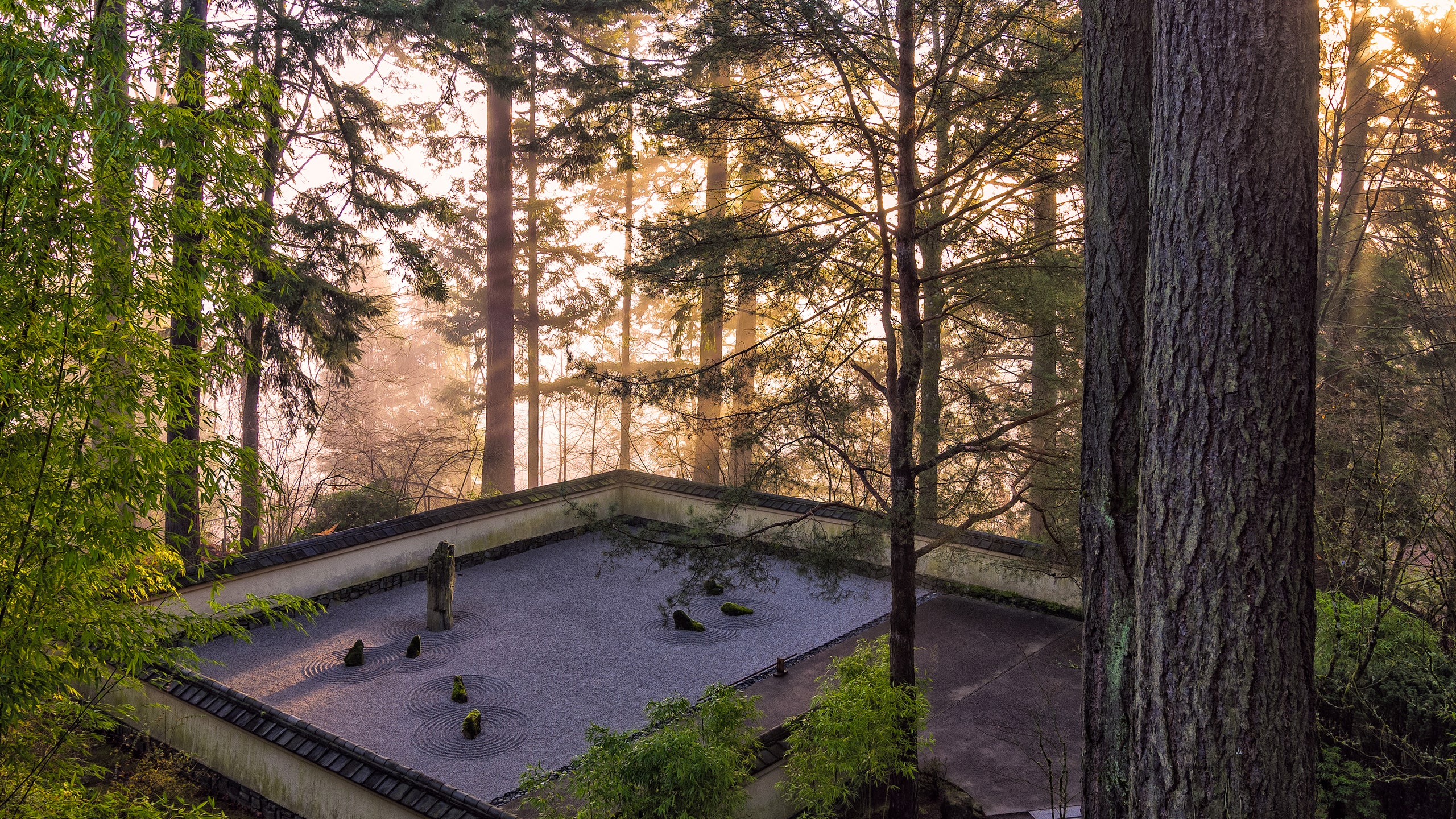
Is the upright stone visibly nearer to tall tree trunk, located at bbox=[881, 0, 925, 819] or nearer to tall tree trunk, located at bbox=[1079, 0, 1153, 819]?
tall tree trunk, located at bbox=[881, 0, 925, 819]

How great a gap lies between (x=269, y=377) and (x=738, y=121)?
25.7 feet

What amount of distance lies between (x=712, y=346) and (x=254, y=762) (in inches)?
456

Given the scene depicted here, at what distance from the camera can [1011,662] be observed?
27.9ft

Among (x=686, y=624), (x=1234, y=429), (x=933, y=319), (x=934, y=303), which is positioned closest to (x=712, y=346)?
(x=686, y=624)

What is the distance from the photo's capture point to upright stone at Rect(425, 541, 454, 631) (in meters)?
9.23

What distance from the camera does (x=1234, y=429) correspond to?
2.89 meters

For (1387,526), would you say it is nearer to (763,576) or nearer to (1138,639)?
(1138,639)

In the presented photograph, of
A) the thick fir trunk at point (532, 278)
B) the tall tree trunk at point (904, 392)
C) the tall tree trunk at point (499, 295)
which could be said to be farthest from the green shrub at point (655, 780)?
the thick fir trunk at point (532, 278)

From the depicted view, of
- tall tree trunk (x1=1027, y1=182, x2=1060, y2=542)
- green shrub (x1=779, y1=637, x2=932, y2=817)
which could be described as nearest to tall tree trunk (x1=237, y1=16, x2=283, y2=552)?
green shrub (x1=779, y1=637, x2=932, y2=817)

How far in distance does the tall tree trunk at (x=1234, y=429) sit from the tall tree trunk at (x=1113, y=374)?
0.68m

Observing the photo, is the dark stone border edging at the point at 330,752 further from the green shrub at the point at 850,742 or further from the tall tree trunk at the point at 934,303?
the tall tree trunk at the point at 934,303

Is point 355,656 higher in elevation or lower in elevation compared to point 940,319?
lower

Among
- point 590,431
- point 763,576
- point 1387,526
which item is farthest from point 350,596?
point 590,431

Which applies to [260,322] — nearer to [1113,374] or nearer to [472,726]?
[472,726]
